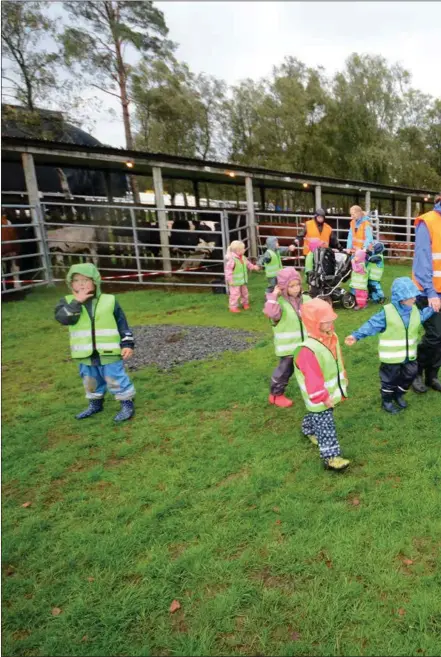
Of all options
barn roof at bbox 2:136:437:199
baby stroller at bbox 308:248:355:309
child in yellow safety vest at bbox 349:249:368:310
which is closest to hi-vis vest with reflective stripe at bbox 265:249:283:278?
baby stroller at bbox 308:248:355:309

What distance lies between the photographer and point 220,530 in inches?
99.0

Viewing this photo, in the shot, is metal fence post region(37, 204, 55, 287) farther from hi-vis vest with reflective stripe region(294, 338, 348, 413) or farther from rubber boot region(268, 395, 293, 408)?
hi-vis vest with reflective stripe region(294, 338, 348, 413)

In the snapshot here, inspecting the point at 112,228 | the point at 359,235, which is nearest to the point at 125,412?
the point at 359,235

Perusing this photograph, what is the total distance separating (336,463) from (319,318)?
3.50 ft

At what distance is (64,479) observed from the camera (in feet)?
10.7

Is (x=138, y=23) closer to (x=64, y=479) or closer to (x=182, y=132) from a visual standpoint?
(x=182, y=132)

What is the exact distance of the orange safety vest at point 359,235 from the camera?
788cm

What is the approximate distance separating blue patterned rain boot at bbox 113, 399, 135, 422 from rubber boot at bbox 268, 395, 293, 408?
1422 millimetres

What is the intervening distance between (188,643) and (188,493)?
107cm

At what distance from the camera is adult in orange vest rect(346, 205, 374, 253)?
7.81 metres

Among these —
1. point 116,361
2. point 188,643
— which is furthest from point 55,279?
point 188,643

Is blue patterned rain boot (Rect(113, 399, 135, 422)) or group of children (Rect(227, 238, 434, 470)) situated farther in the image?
blue patterned rain boot (Rect(113, 399, 135, 422))

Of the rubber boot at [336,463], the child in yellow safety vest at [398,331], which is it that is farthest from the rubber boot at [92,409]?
the child in yellow safety vest at [398,331]

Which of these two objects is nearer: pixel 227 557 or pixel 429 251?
pixel 227 557
